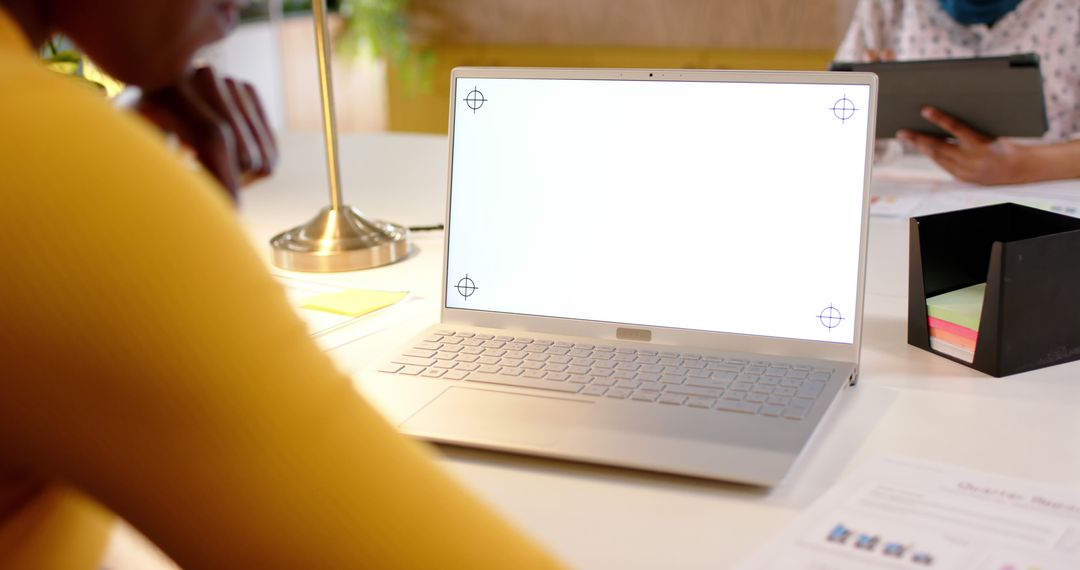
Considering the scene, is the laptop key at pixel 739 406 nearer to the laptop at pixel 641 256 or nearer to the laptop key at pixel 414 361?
the laptop at pixel 641 256

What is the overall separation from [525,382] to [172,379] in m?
0.49

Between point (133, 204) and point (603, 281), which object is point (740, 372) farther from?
point (133, 204)

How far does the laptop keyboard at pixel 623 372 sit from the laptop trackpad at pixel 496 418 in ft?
0.09

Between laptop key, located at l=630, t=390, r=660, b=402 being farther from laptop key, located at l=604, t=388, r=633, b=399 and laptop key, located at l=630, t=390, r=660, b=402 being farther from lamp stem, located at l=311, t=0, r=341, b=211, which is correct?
lamp stem, located at l=311, t=0, r=341, b=211

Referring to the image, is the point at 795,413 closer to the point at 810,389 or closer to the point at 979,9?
the point at 810,389

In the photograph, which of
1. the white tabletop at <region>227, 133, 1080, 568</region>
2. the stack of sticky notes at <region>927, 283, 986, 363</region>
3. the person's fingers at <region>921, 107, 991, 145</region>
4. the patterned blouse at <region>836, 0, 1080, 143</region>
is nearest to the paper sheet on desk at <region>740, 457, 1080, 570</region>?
the white tabletop at <region>227, 133, 1080, 568</region>

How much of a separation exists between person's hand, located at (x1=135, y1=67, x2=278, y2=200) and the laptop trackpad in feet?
1.04

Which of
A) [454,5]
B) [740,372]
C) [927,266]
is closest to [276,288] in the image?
[740,372]

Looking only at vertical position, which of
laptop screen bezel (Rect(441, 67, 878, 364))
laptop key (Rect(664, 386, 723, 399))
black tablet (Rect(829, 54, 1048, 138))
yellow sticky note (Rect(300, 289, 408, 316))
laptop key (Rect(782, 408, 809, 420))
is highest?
black tablet (Rect(829, 54, 1048, 138))

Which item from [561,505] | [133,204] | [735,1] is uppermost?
[735,1]

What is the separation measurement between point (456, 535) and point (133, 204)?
203 mm

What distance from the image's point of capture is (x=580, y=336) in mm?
948

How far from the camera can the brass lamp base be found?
1.26m

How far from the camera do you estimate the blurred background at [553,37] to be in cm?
352
